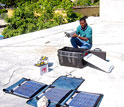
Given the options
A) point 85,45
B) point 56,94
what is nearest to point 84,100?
point 56,94

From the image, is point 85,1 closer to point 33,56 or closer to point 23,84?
point 33,56

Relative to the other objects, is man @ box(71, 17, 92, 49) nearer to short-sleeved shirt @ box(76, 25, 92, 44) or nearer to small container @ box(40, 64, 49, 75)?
short-sleeved shirt @ box(76, 25, 92, 44)

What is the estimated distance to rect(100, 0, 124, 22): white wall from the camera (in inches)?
472

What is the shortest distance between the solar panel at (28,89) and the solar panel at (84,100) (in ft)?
2.39

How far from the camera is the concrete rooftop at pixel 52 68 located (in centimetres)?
329

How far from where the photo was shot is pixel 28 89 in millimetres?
3455

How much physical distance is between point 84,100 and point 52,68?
1646 millimetres

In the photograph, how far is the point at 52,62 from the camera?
4.91 meters

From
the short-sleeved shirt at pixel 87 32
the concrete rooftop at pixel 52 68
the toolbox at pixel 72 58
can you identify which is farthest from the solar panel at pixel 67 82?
the short-sleeved shirt at pixel 87 32

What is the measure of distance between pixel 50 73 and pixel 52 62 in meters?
0.72

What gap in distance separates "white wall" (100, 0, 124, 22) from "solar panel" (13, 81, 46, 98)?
9.75m

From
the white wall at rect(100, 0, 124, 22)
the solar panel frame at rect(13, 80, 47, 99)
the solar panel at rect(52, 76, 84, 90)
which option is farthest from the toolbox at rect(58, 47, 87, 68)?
the white wall at rect(100, 0, 124, 22)

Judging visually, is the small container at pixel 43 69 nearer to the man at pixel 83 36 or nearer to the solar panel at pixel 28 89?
the solar panel at pixel 28 89

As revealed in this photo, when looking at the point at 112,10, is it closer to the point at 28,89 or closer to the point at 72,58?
the point at 72,58
